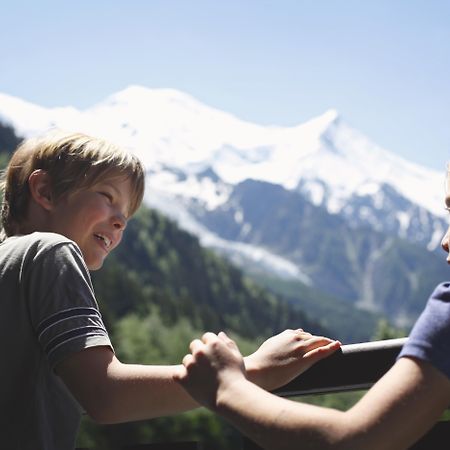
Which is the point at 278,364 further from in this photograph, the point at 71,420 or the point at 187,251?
the point at 187,251

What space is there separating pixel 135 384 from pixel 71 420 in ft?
0.63

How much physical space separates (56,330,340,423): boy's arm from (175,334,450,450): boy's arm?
0.38 meters

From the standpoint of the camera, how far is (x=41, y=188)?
2154mm

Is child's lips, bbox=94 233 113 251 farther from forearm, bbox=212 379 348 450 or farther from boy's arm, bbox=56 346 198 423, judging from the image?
forearm, bbox=212 379 348 450

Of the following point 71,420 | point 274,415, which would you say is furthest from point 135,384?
point 274,415

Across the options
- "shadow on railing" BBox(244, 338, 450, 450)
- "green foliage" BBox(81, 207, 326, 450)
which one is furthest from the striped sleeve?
"green foliage" BBox(81, 207, 326, 450)

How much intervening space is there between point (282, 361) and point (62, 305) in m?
0.46

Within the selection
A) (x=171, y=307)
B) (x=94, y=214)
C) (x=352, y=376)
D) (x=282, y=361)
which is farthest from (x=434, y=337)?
Result: (x=171, y=307)

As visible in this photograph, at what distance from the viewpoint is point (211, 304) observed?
14375cm

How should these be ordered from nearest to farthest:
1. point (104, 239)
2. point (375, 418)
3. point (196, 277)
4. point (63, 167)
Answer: point (375, 418) < point (63, 167) < point (104, 239) < point (196, 277)

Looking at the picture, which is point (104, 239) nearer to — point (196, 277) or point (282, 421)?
point (282, 421)

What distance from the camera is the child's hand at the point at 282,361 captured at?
5.74 feet

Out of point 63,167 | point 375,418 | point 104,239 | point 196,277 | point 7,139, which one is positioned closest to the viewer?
point 375,418

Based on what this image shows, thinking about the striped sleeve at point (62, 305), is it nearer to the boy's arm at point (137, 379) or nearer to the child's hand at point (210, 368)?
the boy's arm at point (137, 379)
